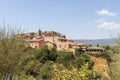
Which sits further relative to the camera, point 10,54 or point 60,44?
point 60,44

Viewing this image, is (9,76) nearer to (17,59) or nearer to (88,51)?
(17,59)

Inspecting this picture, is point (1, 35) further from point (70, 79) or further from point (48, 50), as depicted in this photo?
point (48, 50)

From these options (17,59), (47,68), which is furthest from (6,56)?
(47,68)

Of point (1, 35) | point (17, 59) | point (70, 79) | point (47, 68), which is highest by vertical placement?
point (1, 35)

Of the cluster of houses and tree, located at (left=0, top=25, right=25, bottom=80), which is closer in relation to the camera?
tree, located at (left=0, top=25, right=25, bottom=80)

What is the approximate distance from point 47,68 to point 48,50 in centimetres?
1344

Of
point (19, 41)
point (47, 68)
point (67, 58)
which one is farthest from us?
point (67, 58)

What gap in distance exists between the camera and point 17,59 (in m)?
11.8

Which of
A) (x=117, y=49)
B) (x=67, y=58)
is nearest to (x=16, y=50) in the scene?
(x=117, y=49)

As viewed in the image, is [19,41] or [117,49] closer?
[117,49]

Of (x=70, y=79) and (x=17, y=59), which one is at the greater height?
(x=17, y=59)

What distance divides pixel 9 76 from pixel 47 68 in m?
34.4

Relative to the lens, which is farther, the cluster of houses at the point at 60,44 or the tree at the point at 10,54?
the cluster of houses at the point at 60,44

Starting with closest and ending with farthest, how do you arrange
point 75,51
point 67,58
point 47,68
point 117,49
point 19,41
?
point 117,49, point 19,41, point 47,68, point 67,58, point 75,51
